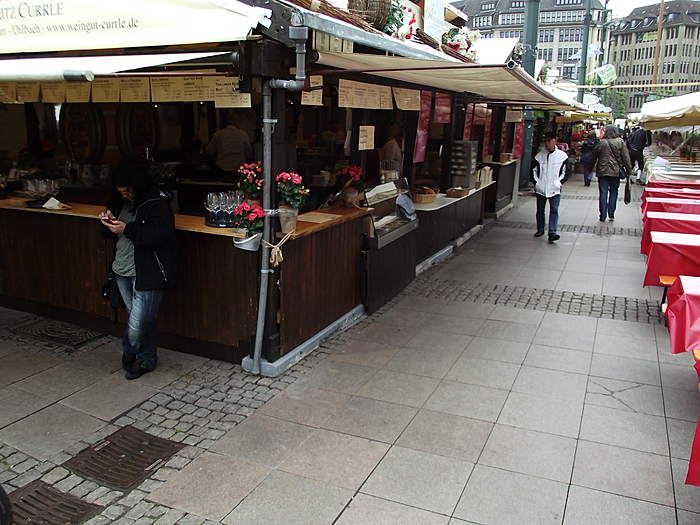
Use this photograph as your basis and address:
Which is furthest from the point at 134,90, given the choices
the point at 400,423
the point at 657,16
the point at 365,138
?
the point at 657,16

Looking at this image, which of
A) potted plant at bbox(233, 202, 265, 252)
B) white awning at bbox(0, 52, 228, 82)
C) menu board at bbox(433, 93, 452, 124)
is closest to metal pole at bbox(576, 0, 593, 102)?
menu board at bbox(433, 93, 452, 124)

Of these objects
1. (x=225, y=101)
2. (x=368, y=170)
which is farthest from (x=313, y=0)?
(x=368, y=170)

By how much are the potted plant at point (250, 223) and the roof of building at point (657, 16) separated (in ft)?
386

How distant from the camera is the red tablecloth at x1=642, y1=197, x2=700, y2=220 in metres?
7.91

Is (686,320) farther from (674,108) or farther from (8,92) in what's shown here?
(674,108)

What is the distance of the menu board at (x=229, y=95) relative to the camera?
4.26 meters

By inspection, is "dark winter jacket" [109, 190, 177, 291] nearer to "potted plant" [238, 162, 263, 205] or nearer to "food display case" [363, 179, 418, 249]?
"potted plant" [238, 162, 263, 205]

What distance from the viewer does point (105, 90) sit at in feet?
16.9

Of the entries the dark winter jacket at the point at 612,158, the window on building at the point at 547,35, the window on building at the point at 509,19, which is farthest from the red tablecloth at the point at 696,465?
the window on building at the point at 547,35

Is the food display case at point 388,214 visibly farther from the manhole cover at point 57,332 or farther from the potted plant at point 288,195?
the manhole cover at point 57,332

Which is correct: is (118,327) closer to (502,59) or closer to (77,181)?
(77,181)

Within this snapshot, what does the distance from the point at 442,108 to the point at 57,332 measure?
247 inches

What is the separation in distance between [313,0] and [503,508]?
3602mm

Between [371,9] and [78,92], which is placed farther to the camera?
[78,92]
